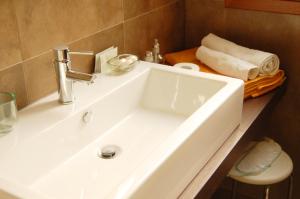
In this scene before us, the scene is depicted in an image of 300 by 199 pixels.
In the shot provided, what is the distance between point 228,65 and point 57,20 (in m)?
0.71

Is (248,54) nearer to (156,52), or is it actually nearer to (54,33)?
(156,52)

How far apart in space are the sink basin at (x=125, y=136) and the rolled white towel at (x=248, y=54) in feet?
0.96

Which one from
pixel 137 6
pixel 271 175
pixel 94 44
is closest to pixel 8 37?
pixel 94 44

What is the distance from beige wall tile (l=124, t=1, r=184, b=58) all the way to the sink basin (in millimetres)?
164

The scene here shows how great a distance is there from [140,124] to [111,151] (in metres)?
0.20

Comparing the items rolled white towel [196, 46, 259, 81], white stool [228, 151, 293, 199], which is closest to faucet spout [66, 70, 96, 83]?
rolled white towel [196, 46, 259, 81]

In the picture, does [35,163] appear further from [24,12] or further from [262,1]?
[262,1]

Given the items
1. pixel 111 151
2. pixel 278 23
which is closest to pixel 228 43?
pixel 278 23

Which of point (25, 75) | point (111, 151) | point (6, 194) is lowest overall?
point (111, 151)

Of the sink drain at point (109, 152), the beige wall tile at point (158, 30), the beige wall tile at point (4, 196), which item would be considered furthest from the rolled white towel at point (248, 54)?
the beige wall tile at point (4, 196)

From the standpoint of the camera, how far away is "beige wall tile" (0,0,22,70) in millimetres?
1186

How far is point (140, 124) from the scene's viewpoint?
151 centimetres

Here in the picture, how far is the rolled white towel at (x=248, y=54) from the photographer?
1725 mm

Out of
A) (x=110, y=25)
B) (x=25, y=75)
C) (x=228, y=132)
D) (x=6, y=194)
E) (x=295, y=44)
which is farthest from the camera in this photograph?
(x=295, y=44)
